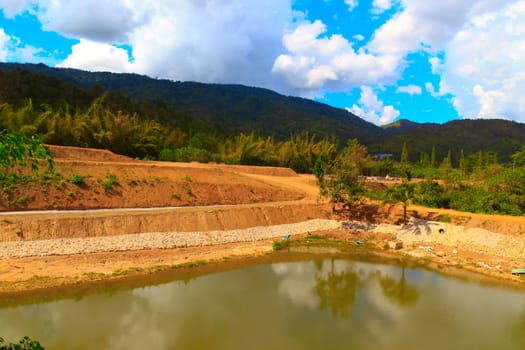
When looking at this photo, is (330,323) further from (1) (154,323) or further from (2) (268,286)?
(1) (154,323)

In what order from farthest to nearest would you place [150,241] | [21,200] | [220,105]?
[220,105]
[21,200]
[150,241]

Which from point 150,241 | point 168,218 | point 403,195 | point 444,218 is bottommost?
point 150,241

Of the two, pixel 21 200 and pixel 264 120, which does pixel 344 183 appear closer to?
pixel 21 200

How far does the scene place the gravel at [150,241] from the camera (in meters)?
20.2

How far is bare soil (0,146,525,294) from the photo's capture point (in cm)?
2009

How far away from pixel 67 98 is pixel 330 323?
7087 cm

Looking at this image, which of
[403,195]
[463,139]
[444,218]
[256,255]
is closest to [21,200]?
[256,255]

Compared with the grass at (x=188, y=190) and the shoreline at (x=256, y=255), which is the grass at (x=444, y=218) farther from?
the grass at (x=188, y=190)

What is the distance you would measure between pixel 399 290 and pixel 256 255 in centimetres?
955

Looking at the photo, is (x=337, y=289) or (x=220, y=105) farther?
(x=220, y=105)

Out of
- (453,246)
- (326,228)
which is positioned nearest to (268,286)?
(326,228)

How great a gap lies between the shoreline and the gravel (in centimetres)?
9

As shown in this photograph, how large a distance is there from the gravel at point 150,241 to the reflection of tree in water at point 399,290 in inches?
406

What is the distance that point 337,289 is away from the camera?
19.3 metres
